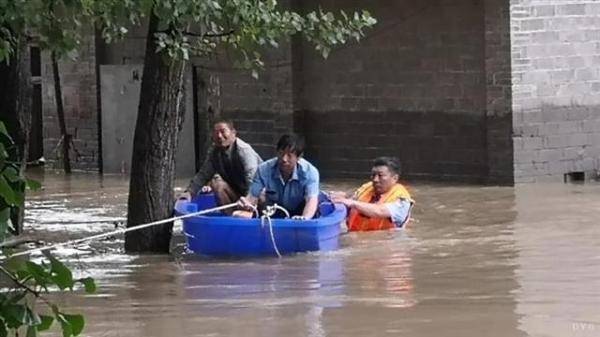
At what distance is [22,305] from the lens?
3.66 m

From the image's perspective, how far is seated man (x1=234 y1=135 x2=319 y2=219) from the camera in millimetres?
12500

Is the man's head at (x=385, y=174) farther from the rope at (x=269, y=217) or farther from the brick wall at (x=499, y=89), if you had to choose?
the brick wall at (x=499, y=89)

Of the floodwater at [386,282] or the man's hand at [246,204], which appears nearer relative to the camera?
the floodwater at [386,282]

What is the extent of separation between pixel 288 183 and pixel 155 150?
3.93ft

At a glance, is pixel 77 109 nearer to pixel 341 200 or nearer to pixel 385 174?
pixel 385 174

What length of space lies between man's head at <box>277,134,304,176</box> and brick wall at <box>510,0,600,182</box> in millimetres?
6359

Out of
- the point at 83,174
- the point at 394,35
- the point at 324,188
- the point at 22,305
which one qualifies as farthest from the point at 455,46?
the point at 22,305

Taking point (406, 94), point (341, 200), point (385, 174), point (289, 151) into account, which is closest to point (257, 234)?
point (289, 151)

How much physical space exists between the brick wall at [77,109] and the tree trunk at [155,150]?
35.5 feet

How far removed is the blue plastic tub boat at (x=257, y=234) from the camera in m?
12.2

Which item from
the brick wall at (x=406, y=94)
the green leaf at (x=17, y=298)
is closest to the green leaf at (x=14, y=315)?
the green leaf at (x=17, y=298)

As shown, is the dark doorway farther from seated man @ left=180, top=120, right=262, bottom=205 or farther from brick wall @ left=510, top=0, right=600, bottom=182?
seated man @ left=180, top=120, right=262, bottom=205

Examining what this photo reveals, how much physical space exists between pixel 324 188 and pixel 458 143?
1.87 meters

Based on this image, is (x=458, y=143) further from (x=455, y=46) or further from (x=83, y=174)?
(x=83, y=174)
